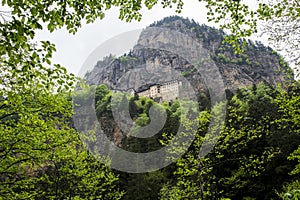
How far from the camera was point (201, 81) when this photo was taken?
13588 centimetres

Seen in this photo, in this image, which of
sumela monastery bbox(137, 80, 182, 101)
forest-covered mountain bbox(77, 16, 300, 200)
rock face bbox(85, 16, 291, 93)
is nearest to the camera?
forest-covered mountain bbox(77, 16, 300, 200)

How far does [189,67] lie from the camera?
157000 millimetres

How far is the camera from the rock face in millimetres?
137500

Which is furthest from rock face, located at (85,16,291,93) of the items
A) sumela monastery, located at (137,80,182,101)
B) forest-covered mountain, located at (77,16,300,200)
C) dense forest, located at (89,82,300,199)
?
dense forest, located at (89,82,300,199)

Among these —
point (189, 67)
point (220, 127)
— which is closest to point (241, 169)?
point (220, 127)

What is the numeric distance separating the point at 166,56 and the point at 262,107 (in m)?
136

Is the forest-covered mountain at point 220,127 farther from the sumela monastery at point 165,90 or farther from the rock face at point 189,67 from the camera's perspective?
the sumela monastery at point 165,90

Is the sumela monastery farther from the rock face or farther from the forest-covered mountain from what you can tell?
the forest-covered mountain

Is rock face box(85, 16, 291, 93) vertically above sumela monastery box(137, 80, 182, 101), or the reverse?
rock face box(85, 16, 291, 93)

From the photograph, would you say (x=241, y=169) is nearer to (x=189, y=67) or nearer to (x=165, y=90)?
(x=165, y=90)

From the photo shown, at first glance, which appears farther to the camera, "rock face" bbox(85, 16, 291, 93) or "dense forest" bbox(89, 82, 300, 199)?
"rock face" bbox(85, 16, 291, 93)

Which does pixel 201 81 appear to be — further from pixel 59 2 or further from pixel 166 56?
pixel 59 2

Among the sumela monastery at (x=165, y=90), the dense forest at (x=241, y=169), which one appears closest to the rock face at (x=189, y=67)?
the sumela monastery at (x=165, y=90)

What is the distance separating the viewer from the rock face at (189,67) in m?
138
